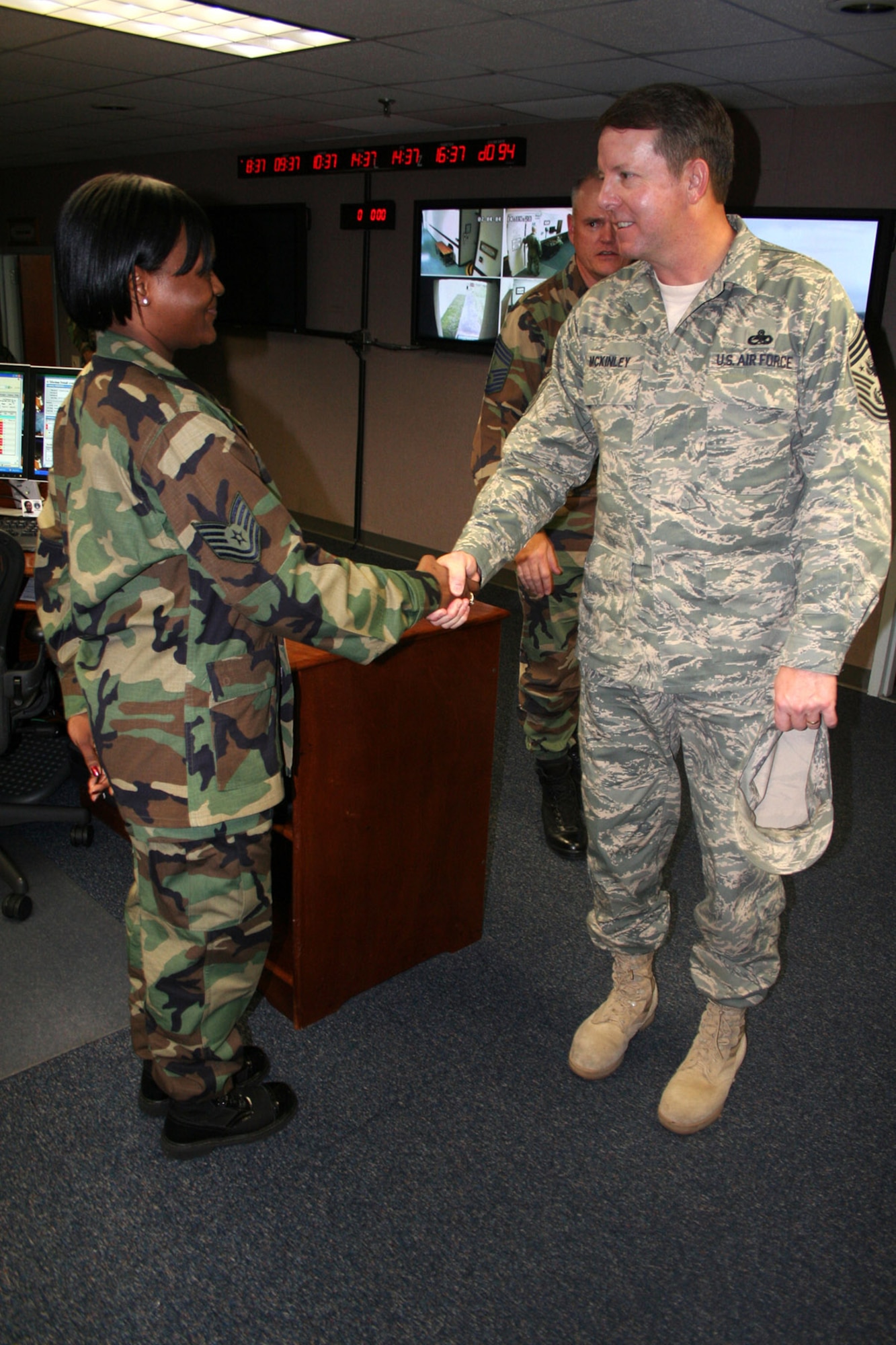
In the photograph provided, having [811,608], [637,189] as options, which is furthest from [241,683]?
[637,189]

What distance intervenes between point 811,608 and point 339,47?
135 inches

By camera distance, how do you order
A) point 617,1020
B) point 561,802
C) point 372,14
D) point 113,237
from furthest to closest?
point 372,14
point 561,802
point 617,1020
point 113,237

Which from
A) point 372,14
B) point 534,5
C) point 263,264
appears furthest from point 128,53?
point 263,264

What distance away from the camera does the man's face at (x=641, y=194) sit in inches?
57.1

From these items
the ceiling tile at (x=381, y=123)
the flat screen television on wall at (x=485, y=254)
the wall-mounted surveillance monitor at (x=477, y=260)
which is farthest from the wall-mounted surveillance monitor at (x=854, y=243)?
the ceiling tile at (x=381, y=123)

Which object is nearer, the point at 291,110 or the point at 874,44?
the point at 874,44

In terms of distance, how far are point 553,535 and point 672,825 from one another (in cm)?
108

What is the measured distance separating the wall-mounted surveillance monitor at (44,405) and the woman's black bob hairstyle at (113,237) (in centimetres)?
184

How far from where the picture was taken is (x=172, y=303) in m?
1.36

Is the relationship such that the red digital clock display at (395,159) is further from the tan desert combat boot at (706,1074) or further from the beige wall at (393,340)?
the tan desert combat boot at (706,1074)

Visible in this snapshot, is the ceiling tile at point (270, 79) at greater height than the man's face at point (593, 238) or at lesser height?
greater

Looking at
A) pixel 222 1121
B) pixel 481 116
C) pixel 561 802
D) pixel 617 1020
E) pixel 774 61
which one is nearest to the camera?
pixel 222 1121

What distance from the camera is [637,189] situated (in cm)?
146

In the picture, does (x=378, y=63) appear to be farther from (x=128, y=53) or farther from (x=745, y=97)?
(x=745, y=97)
